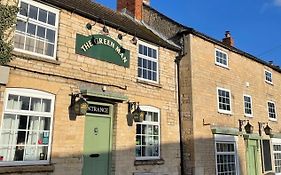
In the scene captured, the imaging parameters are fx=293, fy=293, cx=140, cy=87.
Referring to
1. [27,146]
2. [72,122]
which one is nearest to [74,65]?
[72,122]

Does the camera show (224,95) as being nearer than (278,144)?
Yes

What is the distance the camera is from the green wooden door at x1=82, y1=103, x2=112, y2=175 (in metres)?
8.91

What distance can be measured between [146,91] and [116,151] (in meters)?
2.68

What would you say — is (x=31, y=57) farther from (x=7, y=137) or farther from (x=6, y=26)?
(x=7, y=137)

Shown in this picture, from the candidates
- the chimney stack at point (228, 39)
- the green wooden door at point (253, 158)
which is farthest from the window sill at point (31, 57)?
the chimney stack at point (228, 39)

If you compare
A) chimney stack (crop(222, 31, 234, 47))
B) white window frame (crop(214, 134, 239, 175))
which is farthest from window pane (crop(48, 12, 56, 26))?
chimney stack (crop(222, 31, 234, 47))

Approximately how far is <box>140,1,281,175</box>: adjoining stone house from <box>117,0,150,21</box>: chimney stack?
14.3 inches

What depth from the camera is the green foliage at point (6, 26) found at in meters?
7.40

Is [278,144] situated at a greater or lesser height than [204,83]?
lesser

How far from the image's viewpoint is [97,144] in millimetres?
9219

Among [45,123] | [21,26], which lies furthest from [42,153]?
[21,26]

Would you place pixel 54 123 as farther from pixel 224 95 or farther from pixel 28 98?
pixel 224 95

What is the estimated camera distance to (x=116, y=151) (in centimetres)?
952

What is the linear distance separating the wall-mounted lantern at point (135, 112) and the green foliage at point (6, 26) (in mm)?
4311
